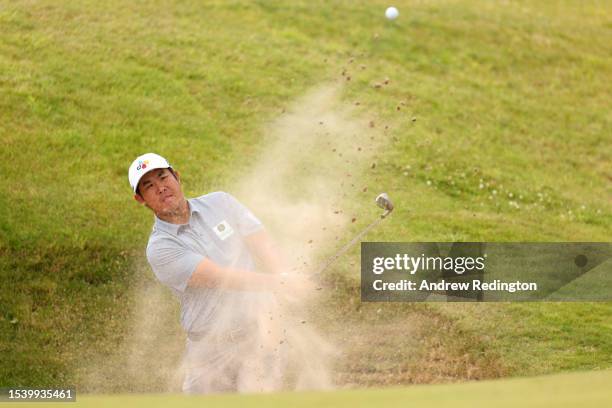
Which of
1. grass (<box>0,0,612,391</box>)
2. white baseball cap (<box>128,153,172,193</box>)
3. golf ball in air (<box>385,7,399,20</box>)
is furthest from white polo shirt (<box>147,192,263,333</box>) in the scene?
golf ball in air (<box>385,7,399,20</box>)

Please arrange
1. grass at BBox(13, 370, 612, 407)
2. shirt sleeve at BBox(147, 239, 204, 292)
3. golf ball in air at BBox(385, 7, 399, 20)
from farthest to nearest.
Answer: golf ball in air at BBox(385, 7, 399, 20) < shirt sleeve at BBox(147, 239, 204, 292) < grass at BBox(13, 370, 612, 407)

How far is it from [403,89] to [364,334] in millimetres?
4784

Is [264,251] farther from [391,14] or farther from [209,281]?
[391,14]

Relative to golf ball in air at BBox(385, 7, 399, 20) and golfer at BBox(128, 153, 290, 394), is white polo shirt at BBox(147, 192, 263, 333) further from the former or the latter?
golf ball in air at BBox(385, 7, 399, 20)

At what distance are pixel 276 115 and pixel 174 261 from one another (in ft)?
19.0

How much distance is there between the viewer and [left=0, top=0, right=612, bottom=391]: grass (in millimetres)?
8047

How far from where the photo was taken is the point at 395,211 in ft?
31.5

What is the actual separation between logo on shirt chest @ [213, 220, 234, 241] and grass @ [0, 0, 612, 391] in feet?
7.63

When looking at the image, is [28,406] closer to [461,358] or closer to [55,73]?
[461,358]

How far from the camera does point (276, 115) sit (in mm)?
11070

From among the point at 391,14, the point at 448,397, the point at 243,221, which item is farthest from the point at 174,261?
the point at 391,14

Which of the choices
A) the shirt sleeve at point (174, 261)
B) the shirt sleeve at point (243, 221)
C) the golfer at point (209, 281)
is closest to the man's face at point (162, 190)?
the golfer at point (209, 281)

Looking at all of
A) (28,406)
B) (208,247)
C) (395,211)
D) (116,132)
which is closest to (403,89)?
(395,211)

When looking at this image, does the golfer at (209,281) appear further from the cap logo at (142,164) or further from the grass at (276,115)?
the grass at (276,115)
